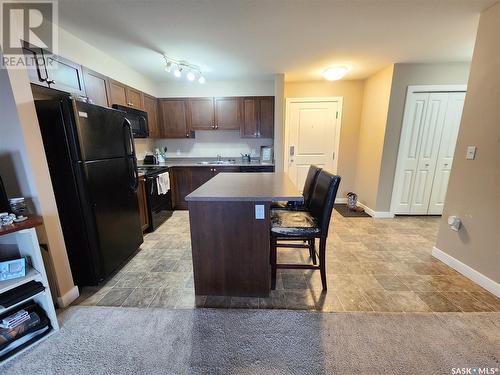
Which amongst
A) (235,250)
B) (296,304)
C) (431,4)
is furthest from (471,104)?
(235,250)

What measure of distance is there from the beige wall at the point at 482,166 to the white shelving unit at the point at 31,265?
11.5 ft

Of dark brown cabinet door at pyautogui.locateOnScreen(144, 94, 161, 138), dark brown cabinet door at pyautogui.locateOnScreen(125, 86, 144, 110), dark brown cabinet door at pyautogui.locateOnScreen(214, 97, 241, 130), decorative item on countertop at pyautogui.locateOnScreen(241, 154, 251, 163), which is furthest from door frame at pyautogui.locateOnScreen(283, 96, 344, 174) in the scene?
dark brown cabinet door at pyautogui.locateOnScreen(125, 86, 144, 110)

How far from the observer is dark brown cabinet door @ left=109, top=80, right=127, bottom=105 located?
8.71ft

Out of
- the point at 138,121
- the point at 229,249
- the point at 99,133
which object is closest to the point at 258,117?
the point at 138,121

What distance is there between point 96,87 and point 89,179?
1.41m

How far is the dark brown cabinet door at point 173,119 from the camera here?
3.93 metres

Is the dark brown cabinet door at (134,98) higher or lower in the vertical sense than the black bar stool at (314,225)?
higher

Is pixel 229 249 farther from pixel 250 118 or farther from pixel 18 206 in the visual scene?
pixel 250 118

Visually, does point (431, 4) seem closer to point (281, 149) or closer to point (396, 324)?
point (281, 149)

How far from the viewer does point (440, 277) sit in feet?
6.46

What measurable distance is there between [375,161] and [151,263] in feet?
12.2

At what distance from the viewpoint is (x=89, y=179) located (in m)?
1.71

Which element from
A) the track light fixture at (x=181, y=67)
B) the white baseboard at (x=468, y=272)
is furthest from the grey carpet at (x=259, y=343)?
the track light fixture at (x=181, y=67)

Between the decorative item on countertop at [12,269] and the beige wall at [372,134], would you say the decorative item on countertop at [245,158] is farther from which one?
the decorative item on countertop at [12,269]
